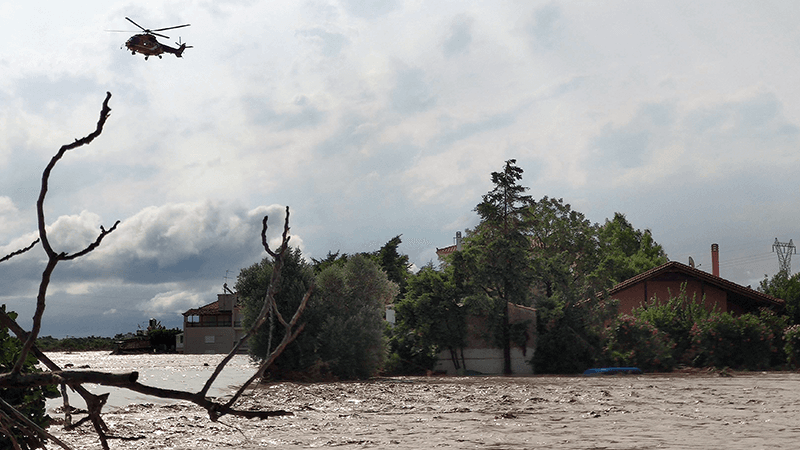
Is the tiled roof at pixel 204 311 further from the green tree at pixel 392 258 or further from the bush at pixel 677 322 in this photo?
the bush at pixel 677 322

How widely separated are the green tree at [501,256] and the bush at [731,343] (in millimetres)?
6675

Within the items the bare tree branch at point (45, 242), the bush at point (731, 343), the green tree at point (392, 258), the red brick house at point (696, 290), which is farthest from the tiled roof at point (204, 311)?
the bare tree branch at point (45, 242)

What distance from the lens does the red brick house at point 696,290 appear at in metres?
36.5

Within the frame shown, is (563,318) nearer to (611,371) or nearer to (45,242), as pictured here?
(611,371)

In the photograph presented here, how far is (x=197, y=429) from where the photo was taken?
1130 centimetres

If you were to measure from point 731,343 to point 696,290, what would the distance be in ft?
30.9

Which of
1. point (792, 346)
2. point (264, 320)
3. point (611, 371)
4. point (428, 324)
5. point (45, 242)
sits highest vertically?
point (45, 242)

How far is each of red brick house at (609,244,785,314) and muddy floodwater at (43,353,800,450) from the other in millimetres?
17821

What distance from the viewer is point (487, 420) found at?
11945 millimetres

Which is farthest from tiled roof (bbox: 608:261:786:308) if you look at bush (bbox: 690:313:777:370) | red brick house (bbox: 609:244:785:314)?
bush (bbox: 690:313:777:370)

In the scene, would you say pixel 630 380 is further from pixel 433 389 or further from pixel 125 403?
pixel 125 403

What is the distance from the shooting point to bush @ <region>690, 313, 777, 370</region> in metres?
27.5

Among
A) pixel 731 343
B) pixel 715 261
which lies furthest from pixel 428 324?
pixel 715 261

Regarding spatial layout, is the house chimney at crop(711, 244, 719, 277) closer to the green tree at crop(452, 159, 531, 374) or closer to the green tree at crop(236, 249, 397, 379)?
the green tree at crop(452, 159, 531, 374)
